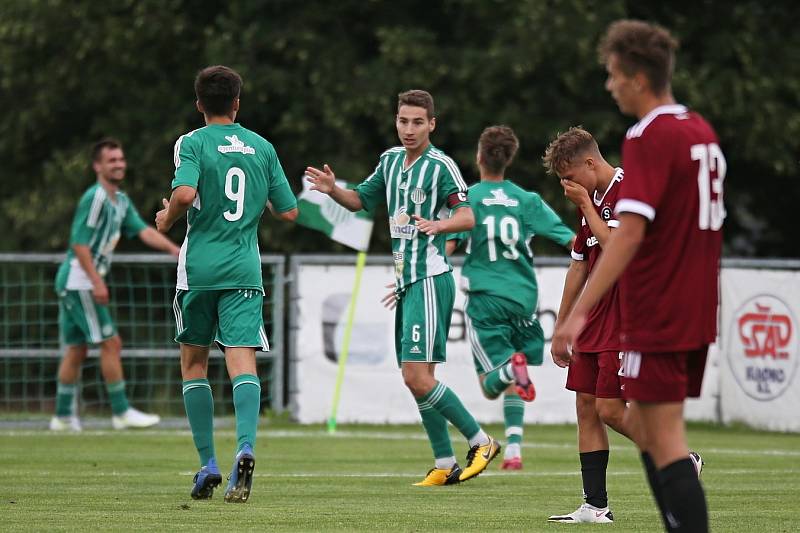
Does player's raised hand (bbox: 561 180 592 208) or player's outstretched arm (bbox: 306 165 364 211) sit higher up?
player's outstretched arm (bbox: 306 165 364 211)

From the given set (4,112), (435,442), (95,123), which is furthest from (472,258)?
(4,112)

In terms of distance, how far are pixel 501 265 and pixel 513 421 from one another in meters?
1.15

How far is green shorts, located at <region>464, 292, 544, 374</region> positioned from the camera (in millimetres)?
10906

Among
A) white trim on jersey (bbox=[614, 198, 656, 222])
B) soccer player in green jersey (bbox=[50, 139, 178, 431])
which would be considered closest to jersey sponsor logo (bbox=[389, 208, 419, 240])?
white trim on jersey (bbox=[614, 198, 656, 222])

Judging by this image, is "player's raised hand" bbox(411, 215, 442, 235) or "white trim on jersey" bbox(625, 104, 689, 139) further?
"player's raised hand" bbox(411, 215, 442, 235)

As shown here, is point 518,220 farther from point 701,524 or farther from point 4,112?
point 4,112

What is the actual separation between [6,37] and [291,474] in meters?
14.6

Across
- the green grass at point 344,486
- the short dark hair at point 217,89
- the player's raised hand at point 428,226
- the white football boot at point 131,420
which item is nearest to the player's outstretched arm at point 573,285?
the green grass at point 344,486

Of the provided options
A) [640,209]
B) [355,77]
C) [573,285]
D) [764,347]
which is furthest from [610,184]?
[355,77]

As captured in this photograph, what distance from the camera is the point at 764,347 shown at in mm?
14938

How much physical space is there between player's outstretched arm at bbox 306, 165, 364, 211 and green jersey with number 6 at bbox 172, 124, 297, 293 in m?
0.48

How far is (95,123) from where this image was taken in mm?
22953

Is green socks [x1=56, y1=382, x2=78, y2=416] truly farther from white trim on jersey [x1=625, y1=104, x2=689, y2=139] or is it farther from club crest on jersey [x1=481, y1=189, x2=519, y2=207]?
white trim on jersey [x1=625, y1=104, x2=689, y2=139]

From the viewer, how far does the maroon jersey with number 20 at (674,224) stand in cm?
489
